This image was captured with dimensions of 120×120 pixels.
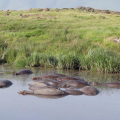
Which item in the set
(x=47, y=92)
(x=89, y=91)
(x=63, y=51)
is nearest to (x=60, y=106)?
(x=47, y=92)

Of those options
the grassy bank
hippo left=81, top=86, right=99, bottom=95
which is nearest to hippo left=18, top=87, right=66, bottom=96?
hippo left=81, top=86, right=99, bottom=95

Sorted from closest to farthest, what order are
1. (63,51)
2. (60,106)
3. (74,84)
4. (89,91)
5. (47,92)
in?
(60,106) → (47,92) → (89,91) → (74,84) → (63,51)

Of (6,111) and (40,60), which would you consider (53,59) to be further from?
(6,111)

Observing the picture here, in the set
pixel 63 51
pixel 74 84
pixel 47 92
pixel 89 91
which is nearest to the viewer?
pixel 47 92

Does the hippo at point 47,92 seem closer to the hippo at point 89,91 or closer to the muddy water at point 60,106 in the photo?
the muddy water at point 60,106

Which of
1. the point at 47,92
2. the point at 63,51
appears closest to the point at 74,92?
the point at 47,92

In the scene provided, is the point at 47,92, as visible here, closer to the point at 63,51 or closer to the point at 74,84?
the point at 74,84

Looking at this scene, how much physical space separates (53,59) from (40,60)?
0.66 m

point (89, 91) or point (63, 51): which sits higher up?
point (63, 51)

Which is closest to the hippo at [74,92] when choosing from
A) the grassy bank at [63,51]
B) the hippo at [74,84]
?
the hippo at [74,84]

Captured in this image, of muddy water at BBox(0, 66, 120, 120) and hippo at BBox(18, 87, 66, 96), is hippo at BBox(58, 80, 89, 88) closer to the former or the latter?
muddy water at BBox(0, 66, 120, 120)

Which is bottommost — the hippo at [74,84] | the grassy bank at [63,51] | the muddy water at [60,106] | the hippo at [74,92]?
the muddy water at [60,106]

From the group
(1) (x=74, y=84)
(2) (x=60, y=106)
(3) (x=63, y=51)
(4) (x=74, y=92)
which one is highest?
(3) (x=63, y=51)

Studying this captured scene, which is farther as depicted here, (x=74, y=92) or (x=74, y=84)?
(x=74, y=84)
